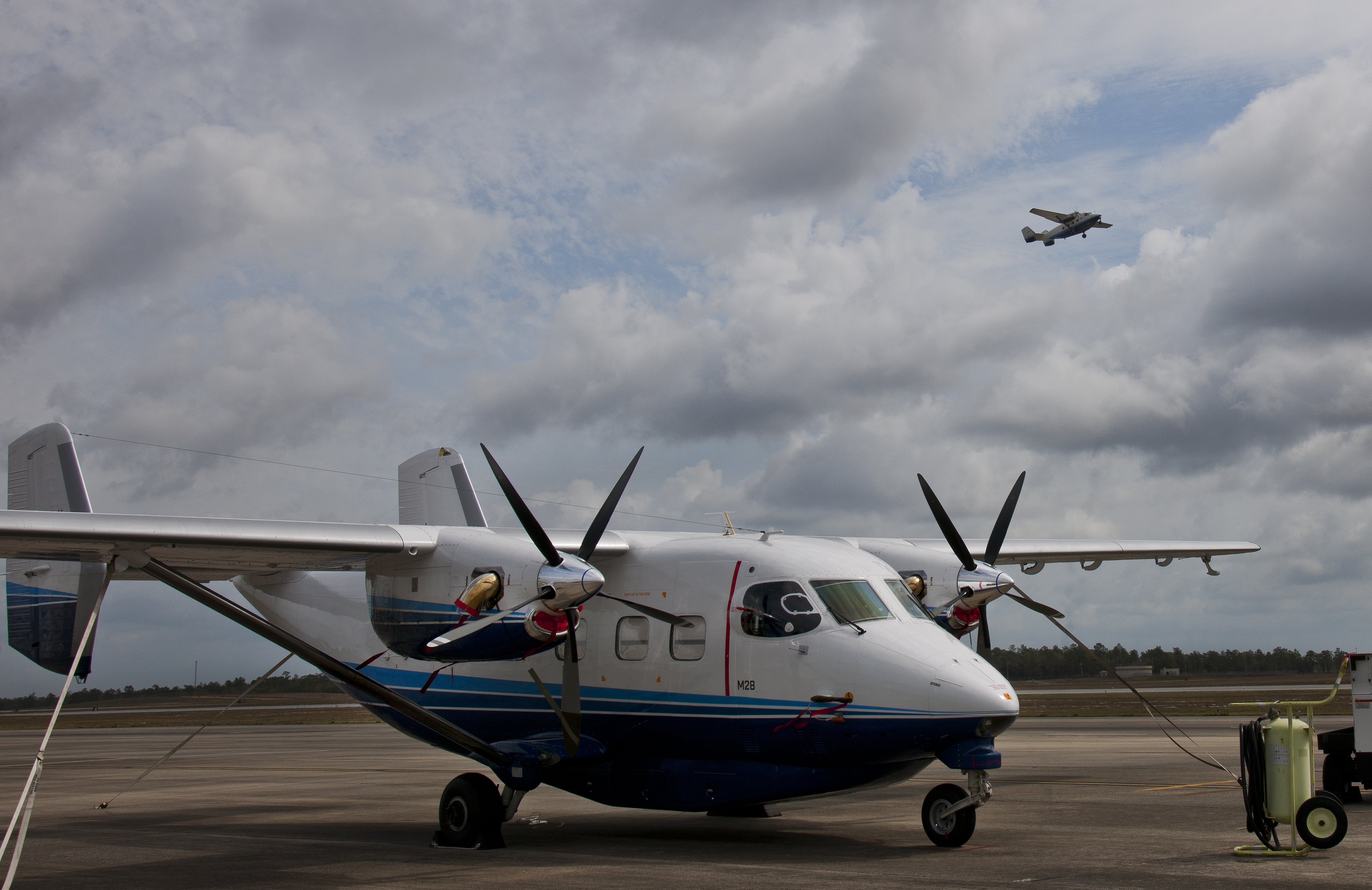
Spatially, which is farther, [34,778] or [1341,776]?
[1341,776]

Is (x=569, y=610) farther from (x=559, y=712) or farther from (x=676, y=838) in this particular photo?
(x=676, y=838)

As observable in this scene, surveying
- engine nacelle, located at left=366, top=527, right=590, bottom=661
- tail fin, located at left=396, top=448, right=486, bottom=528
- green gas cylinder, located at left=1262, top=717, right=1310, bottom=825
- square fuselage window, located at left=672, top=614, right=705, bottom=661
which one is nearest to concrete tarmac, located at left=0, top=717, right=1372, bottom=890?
green gas cylinder, located at left=1262, top=717, right=1310, bottom=825

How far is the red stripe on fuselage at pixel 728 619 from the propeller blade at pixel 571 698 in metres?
1.82

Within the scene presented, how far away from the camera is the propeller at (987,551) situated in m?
16.0

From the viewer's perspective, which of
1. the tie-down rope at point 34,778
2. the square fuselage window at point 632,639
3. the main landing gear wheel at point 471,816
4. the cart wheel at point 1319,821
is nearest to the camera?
the tie-down rope at point 34,778

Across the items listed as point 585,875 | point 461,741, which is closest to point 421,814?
point 461,741

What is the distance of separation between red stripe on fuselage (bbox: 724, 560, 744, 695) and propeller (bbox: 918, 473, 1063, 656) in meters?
4.07

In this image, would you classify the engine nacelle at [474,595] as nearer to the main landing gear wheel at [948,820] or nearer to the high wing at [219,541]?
the high wing at [219,541]

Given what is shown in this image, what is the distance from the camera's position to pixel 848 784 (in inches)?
511

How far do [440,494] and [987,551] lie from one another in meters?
10.4

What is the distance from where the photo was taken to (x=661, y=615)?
13.9m

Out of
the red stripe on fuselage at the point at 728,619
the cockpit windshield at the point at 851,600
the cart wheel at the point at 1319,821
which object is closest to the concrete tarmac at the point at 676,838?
the cart wheel at the point at 1319,821

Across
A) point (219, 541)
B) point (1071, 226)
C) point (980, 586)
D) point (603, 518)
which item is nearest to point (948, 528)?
point (980, 586)

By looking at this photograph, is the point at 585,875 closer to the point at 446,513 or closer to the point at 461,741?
the point at 461,741
